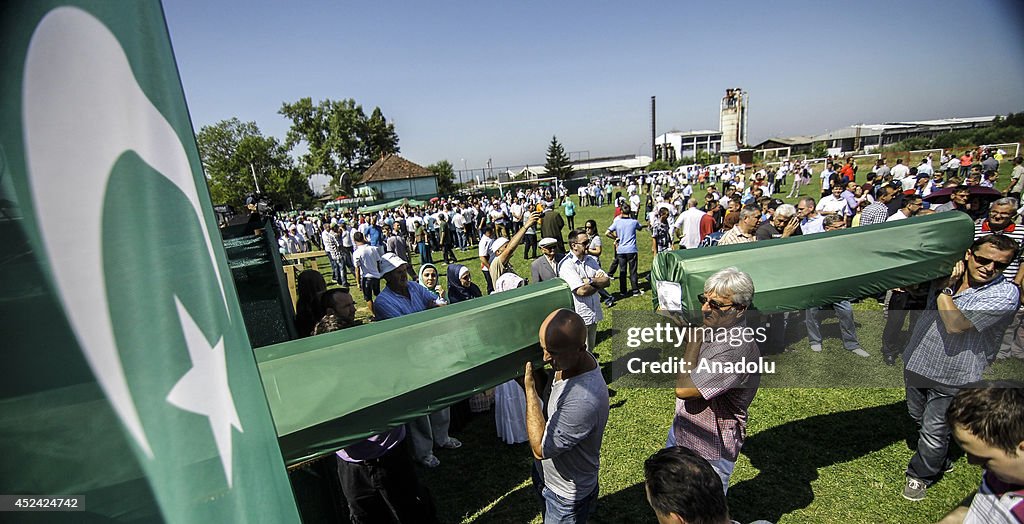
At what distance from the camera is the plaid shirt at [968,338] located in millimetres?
2836

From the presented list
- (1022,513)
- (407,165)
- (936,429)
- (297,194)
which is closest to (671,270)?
(1022,513)

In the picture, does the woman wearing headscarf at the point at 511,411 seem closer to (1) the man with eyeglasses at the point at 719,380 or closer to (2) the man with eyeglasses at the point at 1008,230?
(1) the man with eyeglasses at the point at 719,380

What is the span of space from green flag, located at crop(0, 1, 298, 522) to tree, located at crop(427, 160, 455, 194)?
5412cm

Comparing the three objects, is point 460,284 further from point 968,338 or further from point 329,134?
point 329,134

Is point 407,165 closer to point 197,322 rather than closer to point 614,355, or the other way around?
point 614,355

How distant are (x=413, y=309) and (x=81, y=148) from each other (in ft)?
11.3

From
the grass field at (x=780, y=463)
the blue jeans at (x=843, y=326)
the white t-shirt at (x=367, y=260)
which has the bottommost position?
the grass field at (x=780, y=463)

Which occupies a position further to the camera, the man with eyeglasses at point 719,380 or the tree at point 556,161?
the tree at point 556,161

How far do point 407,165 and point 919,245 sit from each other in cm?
4970

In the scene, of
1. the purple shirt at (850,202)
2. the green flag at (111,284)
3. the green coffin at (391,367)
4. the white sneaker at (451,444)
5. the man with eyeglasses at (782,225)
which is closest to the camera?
the green flag at (111,284)

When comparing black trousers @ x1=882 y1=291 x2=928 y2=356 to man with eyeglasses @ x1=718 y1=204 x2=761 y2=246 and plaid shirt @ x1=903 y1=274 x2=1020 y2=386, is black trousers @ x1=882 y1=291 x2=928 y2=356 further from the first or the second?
plaid shirt @ x1=903 y1=274 x2=1020 y2=386


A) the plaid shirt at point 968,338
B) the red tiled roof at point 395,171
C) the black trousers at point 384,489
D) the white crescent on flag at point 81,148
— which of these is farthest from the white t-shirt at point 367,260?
the red tiled roof at point 395,171

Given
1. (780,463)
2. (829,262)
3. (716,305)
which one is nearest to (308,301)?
(716,305)

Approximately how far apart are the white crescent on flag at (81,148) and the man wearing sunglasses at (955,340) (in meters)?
4.17
